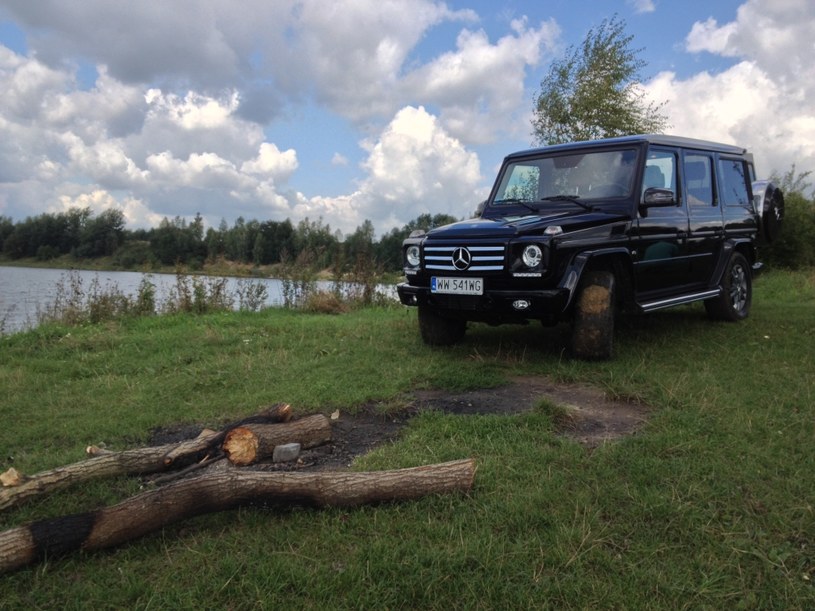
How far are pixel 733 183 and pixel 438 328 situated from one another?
469cm

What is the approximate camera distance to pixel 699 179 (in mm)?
7461

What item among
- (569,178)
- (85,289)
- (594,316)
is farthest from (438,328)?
(85,289)

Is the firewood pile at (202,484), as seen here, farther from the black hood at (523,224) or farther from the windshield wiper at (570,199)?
the windshield wiper at (570,199)

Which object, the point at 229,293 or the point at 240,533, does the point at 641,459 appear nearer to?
Result: the point at 240,533

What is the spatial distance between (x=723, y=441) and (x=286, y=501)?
8.79 ft

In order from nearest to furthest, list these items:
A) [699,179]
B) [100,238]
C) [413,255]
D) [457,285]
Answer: [457,285] < [413,255] < [699,179] < [100,238]

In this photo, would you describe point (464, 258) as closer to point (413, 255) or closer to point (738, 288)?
point (413, 255)

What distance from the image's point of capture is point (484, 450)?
12.1 feet

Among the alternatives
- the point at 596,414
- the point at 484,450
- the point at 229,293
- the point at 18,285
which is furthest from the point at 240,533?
the point at 18,285

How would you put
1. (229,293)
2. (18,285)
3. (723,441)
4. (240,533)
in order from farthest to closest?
(18,285) < (229,293) < (723,441) < (240,533)

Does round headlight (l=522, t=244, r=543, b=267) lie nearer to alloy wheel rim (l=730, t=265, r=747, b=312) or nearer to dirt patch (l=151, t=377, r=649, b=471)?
dirt patch (l=151, t=377, r=649, b=471)

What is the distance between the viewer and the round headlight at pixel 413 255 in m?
6.18

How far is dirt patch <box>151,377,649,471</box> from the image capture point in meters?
3.84

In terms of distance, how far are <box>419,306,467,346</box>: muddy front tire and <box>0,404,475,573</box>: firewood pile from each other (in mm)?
2810
